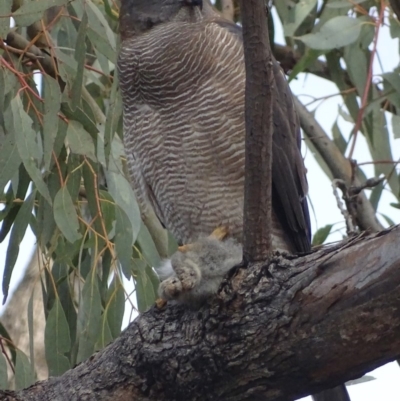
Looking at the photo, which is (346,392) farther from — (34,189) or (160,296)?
(34,189)

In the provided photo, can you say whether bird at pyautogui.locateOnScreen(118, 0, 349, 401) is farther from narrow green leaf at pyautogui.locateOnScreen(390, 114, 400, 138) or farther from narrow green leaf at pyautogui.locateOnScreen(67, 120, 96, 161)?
narrow green leaf at pyautogui.locateOnScreen(390, 114, 400, 138)

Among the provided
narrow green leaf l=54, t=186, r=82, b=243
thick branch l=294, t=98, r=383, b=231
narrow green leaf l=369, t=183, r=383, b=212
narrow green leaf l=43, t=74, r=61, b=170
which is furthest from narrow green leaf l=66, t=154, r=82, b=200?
narrow green leaf l=369, t=183, r=383, b=212

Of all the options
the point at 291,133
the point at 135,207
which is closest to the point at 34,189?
the point at 135,207

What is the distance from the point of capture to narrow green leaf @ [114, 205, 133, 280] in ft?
9.05

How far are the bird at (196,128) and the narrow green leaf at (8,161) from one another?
0.35 m

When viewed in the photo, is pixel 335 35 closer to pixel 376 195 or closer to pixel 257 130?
pixel 376 195

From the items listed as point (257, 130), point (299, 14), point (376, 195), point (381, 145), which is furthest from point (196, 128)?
point (381, 145)

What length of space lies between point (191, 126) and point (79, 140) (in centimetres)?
42

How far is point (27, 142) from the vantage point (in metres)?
2.61

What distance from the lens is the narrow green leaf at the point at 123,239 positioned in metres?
2.76

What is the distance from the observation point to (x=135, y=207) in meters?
2.85

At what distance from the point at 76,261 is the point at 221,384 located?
3.97ft

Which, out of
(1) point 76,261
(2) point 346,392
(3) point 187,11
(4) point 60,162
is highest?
(3) point 187,11

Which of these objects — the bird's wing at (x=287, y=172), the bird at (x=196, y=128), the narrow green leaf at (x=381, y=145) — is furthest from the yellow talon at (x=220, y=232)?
the narrow green leaf at (x=381, y=145)
